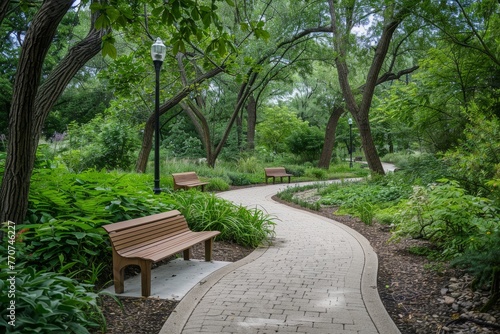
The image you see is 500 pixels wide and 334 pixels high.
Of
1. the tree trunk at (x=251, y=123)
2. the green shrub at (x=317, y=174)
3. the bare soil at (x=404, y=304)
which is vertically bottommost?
the bare soil at (x=404, y=304)

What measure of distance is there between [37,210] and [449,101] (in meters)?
10.6

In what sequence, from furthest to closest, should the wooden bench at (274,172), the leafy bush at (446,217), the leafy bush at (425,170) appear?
the wooden bench at (274,172), the leafy bush at (425,170), the leafy bush at (446,217)

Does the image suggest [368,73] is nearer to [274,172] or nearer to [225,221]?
[274,172]

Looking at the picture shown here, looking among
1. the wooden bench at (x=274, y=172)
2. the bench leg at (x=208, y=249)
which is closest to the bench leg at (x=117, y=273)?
the bench leg at (x=208, y=249)

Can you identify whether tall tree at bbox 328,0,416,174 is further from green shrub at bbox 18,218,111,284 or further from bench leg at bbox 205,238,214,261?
green shrub at bbox 18,218,111,284

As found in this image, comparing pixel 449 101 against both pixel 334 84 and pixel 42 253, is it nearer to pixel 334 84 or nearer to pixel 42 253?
pixel 42 253

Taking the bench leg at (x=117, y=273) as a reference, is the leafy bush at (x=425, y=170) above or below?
above

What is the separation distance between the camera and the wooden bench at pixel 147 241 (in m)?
4.69

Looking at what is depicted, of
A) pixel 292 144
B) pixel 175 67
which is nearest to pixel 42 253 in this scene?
pixel 175 67

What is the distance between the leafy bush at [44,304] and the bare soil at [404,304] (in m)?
0.46

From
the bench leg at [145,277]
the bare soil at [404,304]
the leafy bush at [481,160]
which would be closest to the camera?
the bare soil at [404,304]

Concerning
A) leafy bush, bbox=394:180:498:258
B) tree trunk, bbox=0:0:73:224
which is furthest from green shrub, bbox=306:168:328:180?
tree trunk, bbox=0:0:73:224

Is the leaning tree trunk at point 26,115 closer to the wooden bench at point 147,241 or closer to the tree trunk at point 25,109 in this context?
the tree trunk at point 25,109

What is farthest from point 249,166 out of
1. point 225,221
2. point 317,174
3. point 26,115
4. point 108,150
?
point 26,115
